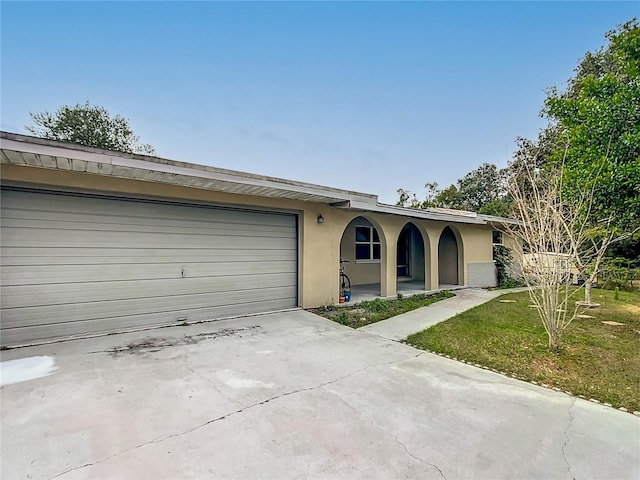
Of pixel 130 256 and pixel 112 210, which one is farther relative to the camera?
pixel 130 256

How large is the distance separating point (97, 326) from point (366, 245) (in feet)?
31.7

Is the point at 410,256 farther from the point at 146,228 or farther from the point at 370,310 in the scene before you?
the point at 146,228

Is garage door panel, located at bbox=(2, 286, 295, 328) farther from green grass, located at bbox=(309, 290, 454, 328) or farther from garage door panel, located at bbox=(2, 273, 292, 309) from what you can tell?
green grass, located at bbox=(309, 290, 454, 328)

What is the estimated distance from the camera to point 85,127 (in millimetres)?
20922

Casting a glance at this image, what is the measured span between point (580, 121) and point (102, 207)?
32.6 feet

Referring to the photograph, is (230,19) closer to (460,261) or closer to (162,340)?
(162,340)

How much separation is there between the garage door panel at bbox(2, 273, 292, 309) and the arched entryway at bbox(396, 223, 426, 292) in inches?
361

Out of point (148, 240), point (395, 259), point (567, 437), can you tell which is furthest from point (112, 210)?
point (395, 259)

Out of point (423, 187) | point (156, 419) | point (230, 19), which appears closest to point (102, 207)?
point (156, 419)

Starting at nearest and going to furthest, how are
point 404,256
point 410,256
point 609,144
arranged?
1. point 609,144
2. point 410,256
3. point 404,256

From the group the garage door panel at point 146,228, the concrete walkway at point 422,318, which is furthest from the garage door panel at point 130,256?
the concrete walkway at point 422,318

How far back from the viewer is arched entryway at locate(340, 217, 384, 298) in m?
12.6

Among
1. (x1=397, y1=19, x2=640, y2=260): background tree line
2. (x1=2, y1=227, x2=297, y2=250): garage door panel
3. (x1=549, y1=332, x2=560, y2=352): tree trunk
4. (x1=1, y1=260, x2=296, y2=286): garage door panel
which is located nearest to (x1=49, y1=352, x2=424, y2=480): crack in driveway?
(x1=549, y1=332, x2=560, y2=352): tree trunk

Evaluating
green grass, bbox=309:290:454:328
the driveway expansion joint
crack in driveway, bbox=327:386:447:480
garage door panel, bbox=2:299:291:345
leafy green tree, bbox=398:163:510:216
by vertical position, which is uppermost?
leafy green tree, bbox=398:163:510:216
